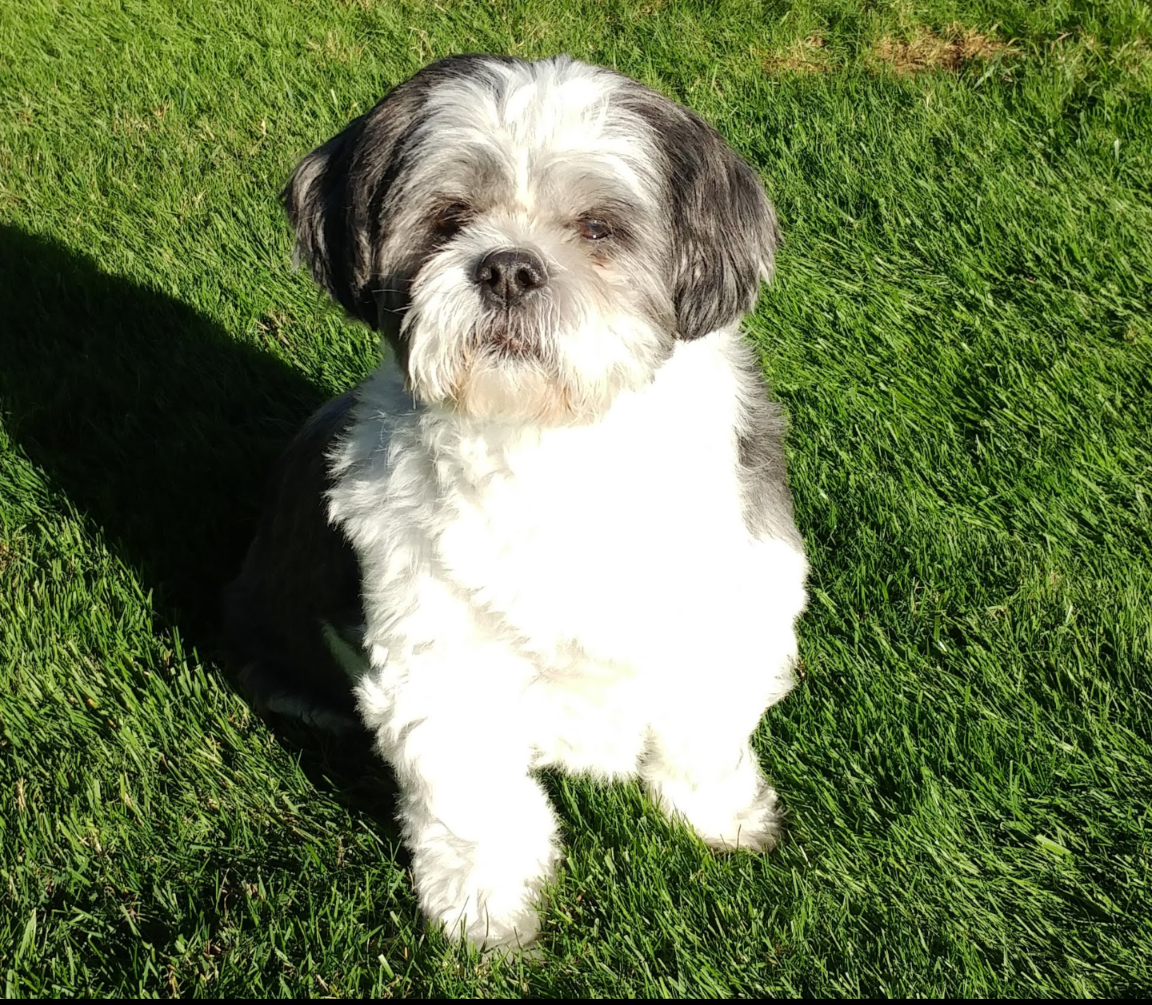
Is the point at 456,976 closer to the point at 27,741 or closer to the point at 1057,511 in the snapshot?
the point at 27,741

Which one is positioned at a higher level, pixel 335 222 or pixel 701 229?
pixel 701 229

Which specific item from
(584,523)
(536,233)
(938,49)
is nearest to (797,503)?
(584,523)

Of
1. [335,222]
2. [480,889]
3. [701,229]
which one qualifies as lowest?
[480,889]

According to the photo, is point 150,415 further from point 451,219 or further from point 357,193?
Result: point 451,219

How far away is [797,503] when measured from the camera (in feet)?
14.4

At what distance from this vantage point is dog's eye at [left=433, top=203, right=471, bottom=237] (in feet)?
9.02

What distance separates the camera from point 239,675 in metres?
3.89

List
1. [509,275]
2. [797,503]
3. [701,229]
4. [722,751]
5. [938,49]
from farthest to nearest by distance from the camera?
[938,49] → [797,503] → [722,751] → [701,229] → [509,275]

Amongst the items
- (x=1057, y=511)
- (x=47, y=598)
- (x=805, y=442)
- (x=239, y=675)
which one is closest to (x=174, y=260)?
(x=47, y=598)

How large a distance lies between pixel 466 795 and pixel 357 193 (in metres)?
1.49

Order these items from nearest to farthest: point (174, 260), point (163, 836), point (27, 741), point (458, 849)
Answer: point (458, 849)
point (163, 836)
point (27, 741)
point (174, 260)

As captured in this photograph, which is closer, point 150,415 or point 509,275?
point 509,275

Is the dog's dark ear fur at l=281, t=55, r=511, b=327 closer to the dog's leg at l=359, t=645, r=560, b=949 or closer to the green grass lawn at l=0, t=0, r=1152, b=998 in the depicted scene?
the dog's leg at l=359, t=645, r=560, b=949

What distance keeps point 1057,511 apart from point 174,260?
402 cm
